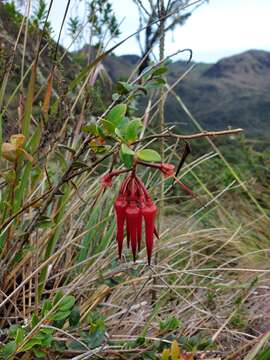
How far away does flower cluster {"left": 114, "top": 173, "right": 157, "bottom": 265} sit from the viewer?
826 mm

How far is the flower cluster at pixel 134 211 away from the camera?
826mm

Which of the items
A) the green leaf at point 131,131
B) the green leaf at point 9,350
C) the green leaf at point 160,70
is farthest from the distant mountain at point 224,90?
the green leaf at point 131,131

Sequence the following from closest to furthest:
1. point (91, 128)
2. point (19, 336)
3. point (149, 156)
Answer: point (149, 156) → point (91, 128) → point (19, 336)

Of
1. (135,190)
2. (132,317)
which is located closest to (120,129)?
(135,190)

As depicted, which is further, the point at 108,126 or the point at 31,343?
the point at 31,343

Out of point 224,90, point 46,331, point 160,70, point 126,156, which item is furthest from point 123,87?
point 224,90

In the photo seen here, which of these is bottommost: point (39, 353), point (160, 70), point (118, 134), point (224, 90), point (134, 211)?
Answer: point (39, 353)

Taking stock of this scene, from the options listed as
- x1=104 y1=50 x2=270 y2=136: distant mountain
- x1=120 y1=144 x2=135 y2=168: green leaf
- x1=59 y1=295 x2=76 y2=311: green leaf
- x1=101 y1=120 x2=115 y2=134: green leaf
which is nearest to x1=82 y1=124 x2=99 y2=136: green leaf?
x1=101 y1=120 x2=115 y2=134: green leaf

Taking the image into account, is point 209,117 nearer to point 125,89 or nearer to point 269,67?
point 269,67

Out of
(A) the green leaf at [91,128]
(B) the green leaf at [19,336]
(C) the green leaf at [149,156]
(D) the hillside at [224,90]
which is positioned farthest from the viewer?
(D) the hillside at [224,90]

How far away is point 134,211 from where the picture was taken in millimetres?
829

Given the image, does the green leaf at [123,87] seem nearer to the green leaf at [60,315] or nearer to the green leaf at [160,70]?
the green leaf at [160,70]

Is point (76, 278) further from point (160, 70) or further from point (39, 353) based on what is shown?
point (160, 70)

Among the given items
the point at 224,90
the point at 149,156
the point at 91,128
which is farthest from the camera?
the point at 224,90
